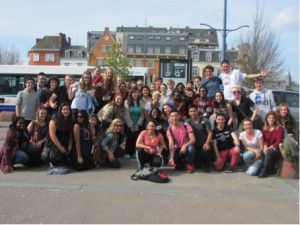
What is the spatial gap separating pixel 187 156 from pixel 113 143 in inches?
64.4

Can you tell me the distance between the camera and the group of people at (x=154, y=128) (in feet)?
23.1

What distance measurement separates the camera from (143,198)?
5.45m

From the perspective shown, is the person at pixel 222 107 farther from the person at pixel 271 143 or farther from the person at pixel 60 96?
the person at pixel 60 96

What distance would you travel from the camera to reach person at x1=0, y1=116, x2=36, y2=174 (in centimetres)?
689

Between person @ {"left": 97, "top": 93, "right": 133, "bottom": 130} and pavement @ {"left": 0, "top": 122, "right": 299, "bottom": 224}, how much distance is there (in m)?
1.34

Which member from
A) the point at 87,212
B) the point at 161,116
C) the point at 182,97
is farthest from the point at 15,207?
the point at 182,97

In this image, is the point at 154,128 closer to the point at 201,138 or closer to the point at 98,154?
the point at 201,138

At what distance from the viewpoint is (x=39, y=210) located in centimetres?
481

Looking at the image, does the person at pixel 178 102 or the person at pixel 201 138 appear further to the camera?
the person at pixel 178 102

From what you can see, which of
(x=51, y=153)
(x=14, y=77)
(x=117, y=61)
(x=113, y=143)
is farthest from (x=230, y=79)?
(x=117, y=61)

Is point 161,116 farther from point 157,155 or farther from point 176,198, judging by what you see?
point 176,198

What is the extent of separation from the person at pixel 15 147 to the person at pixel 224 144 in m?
3.82

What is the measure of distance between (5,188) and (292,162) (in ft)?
17.0

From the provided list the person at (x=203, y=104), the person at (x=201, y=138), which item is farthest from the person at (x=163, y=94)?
the person at (x=201, y=138)
